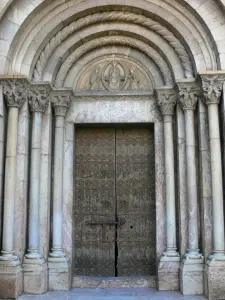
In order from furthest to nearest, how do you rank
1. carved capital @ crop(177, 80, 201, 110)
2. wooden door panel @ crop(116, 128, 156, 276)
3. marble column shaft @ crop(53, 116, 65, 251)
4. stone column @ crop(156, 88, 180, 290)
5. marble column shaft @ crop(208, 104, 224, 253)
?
wooden door panel @ crop(116, 128, 156, 276)
marble column shaft @ crop(53, 116, 65, 251)
carved capital @ crop(177, 80, 201, 110)
stone column @ crop(156, 88, 180, 290)
marble column shaft @ crop(208, 104, 224, 253)

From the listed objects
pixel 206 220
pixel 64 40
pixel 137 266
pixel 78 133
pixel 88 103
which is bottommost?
pixel 137 266

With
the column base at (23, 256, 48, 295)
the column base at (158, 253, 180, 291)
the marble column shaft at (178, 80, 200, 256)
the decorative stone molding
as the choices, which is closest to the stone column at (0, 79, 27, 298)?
the column base at (23, 256, 48, 295)

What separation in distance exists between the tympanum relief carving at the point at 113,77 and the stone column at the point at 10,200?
144cm

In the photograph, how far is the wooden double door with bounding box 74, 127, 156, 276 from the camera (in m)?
7.19

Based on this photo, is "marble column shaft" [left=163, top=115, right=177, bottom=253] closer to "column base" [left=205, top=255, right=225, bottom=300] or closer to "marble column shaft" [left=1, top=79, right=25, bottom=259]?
"column base" [left=205, top=255, right=225, bottom=300]

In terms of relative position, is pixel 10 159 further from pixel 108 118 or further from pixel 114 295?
pixel 114 295

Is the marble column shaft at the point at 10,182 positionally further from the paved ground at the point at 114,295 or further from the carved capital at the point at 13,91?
the paved ground at the point at 114,295

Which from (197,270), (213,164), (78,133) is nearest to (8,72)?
(78,133)

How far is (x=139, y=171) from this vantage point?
742 centimetres

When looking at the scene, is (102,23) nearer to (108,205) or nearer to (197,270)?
(108,205)

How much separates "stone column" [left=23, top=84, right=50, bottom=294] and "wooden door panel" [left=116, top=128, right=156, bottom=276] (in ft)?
5.22

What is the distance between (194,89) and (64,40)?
2666mm

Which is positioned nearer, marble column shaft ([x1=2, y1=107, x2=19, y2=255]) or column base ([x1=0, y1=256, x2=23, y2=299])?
column base ([x1=0, y1=256, x2=23, y2=299])

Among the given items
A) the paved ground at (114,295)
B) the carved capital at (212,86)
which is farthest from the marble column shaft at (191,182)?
the paved ground at (114,295)
